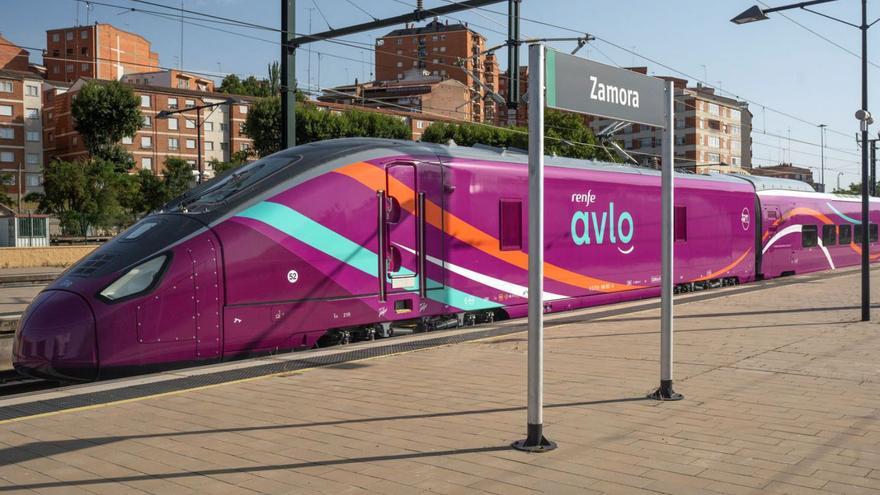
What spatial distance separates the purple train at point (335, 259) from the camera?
857 centimetres

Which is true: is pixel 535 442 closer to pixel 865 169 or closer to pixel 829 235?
pixel 865 169

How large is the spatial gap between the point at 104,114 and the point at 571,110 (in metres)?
63.9

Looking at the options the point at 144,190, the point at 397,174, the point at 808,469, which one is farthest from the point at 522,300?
the point at 144,190

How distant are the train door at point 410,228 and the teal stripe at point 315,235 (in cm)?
16

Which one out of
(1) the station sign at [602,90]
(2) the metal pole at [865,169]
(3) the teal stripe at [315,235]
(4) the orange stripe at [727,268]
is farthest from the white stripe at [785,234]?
(1) the station sign at [602,90]

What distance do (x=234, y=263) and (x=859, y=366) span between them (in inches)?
280

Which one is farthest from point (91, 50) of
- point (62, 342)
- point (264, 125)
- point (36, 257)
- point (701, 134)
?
point (62, 342)

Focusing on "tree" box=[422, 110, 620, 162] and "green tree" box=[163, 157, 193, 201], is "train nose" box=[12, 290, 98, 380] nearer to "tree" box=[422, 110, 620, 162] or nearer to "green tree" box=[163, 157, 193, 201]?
"tree" box=[422, 110, 620, 162]

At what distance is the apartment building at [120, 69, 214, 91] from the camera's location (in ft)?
306

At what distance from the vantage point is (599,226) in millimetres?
15508

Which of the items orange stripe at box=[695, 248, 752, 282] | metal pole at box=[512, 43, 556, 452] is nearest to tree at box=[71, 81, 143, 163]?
orange stripe at box=[695, 248, 752, 282]

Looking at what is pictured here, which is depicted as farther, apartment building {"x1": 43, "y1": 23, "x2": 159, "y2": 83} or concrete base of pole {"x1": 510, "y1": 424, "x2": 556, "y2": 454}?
apartment building {"x1": 43, "y1": 23, "x2": 159, "y2": 83}

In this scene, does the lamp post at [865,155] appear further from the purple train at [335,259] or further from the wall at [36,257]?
the wall at [36,257]

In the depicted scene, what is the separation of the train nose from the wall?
95.0ft
